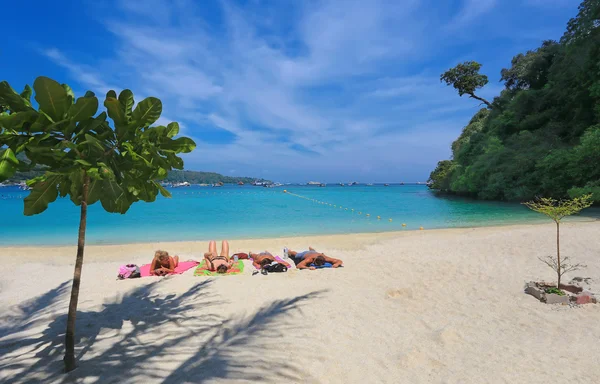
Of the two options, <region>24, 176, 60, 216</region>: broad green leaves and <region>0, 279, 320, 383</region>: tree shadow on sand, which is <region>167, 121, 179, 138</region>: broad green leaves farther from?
<region>0, 279, 320, 383</region>: tree shadow on sand

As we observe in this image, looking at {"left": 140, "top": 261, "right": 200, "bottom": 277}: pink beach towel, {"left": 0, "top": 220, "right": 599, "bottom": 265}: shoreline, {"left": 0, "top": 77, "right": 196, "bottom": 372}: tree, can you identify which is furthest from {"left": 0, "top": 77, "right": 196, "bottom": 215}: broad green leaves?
{"left": 0, "top": 220, "right": 599, "bottom": 265}: shoreline

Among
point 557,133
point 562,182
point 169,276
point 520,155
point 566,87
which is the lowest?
point 169,276

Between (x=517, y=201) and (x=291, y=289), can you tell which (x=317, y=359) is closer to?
(x=291, y=289)

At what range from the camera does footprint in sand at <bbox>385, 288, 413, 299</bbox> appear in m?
5.37

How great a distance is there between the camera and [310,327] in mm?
4055

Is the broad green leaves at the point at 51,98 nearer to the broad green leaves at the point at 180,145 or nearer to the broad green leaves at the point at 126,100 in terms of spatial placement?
the broad green leaves at the point at 126,100

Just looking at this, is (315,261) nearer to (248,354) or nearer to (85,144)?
(248,354)

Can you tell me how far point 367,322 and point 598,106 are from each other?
26.6 meters

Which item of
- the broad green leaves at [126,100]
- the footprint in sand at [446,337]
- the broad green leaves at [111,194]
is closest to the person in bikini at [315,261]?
the footprint in sand at [446,337]

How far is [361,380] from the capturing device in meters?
2.93

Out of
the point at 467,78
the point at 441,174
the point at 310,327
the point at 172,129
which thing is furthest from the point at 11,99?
the point at 441,174

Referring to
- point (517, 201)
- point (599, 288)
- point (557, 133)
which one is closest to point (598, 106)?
point (557, 133)

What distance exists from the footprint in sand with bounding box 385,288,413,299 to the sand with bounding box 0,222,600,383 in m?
0.04

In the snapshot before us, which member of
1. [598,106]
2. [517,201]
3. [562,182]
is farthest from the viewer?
[517,201]
